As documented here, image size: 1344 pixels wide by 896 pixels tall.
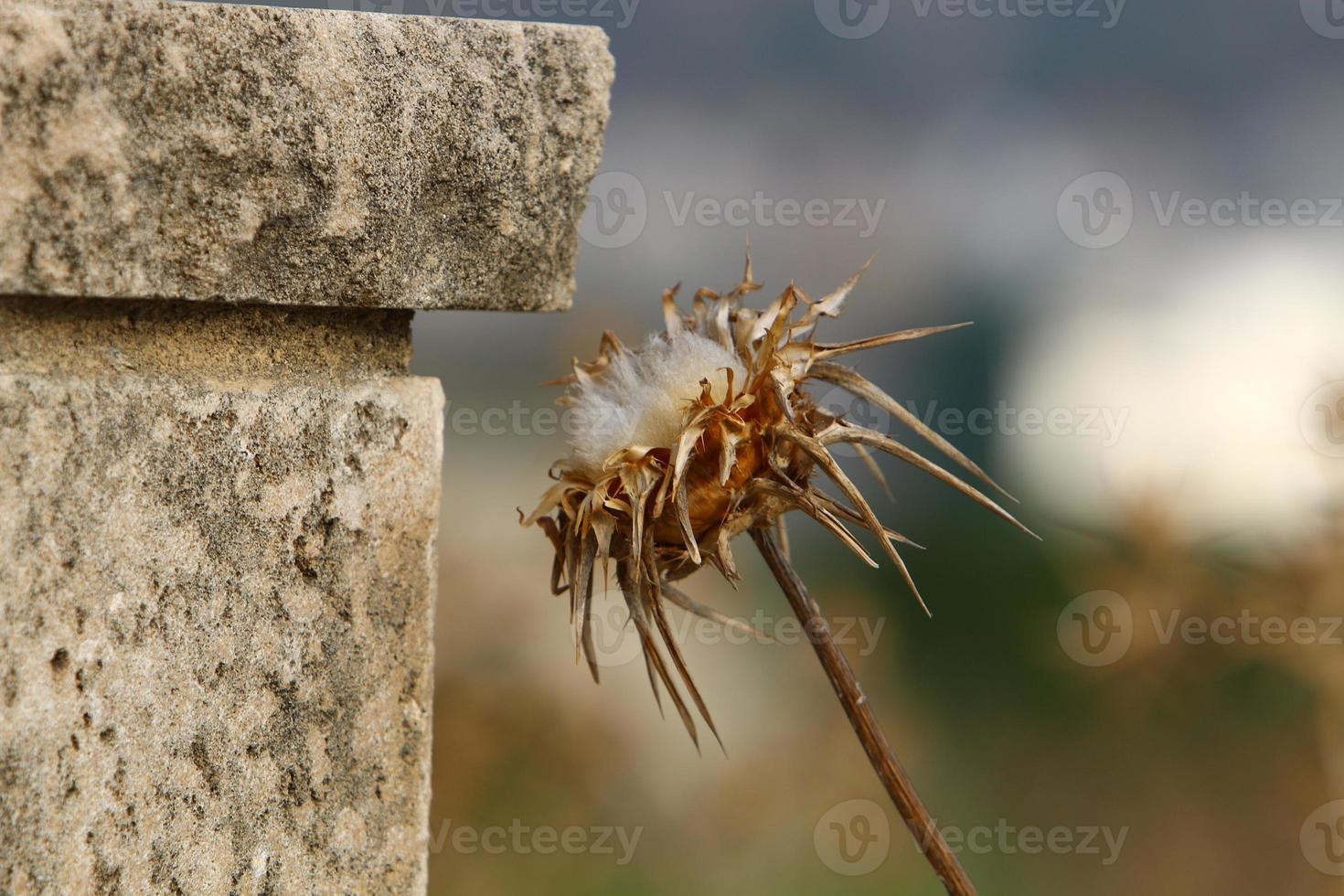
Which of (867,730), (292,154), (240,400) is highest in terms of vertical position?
(292,154)

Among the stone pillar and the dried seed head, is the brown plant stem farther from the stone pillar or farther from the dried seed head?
the stone pillar

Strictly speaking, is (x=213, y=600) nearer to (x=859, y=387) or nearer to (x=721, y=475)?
(x=721, y=475)

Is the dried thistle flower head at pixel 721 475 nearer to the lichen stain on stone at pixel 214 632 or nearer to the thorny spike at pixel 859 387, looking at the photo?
the thorny spike at pixel 859 387

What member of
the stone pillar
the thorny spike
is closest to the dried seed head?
the thorny spike

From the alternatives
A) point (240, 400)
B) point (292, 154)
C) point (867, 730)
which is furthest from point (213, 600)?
point (867, 730)

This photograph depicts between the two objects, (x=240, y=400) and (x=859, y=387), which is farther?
(x=859, y=387)

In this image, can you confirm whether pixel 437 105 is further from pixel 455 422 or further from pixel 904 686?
pixel 904 686

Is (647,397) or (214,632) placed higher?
(647,397)
